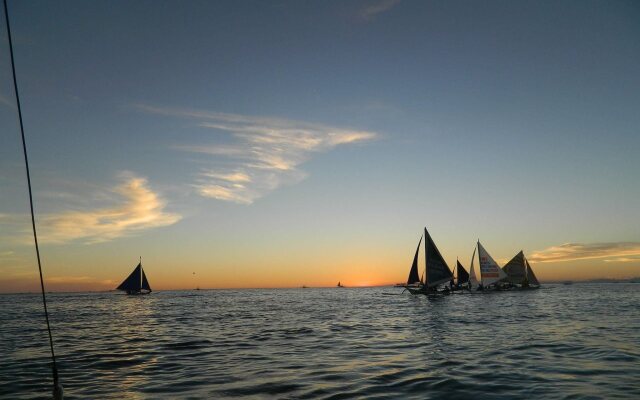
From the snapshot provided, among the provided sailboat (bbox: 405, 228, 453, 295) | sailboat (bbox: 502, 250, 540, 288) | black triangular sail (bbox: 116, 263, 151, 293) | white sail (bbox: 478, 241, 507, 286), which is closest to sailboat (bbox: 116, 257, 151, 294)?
black triangular sail (bbox: 116, 263, 151, 293)

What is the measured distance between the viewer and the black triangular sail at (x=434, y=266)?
6981 centimetres

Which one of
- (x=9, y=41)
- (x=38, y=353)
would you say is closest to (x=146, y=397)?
(x=9, y=41)

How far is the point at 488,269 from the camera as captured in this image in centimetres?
9694

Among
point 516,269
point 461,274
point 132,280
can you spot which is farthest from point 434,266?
point 132,280

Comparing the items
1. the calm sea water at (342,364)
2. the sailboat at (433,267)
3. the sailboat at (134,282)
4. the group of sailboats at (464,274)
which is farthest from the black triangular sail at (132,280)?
the calm sea water at (342,364)

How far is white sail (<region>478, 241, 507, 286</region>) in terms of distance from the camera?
95.8 meters

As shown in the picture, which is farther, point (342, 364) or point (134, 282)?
point (134, 282)

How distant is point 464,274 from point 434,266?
108 ft

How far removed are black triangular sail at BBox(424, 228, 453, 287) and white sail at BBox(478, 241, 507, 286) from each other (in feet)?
88.8

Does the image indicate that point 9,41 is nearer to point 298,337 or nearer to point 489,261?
point 298,337

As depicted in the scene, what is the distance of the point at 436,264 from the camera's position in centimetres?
7125

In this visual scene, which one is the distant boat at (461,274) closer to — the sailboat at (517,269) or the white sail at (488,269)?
the white sail at (488,269)

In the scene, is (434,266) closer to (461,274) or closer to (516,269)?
(461,274)

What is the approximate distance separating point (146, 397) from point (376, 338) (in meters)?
15.0
